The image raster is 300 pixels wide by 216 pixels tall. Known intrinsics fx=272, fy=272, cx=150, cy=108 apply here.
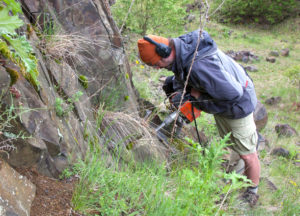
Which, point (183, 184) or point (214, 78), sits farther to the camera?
point (214, 78)

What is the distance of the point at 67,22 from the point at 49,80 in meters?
1.12

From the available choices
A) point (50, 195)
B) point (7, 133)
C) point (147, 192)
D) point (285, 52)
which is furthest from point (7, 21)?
point (285, 52)

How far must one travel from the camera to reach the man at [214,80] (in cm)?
281

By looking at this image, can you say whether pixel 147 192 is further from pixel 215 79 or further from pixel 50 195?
pixel 215 79

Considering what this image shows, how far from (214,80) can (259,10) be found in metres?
17.1

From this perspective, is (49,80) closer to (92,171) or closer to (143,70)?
(92,171)

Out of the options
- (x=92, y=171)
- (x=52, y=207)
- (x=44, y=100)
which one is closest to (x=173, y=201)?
(x=92, y=171)

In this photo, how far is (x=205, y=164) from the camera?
1.74 meters

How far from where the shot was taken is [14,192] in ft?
4.82

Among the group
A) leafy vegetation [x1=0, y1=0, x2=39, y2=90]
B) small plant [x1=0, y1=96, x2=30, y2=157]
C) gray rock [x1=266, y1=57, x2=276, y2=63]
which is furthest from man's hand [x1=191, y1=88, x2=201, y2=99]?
gray rock [x1=266, y1=57, x2=276, y2=63]

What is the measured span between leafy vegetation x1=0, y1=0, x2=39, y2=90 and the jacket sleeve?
62.7 inches

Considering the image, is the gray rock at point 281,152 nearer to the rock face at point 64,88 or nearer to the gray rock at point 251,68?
the rock face at point 64,88

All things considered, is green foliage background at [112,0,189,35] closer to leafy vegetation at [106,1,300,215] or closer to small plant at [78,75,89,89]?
leafy vegetation at [106,1,300,215]

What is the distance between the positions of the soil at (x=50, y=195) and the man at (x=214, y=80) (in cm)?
170
